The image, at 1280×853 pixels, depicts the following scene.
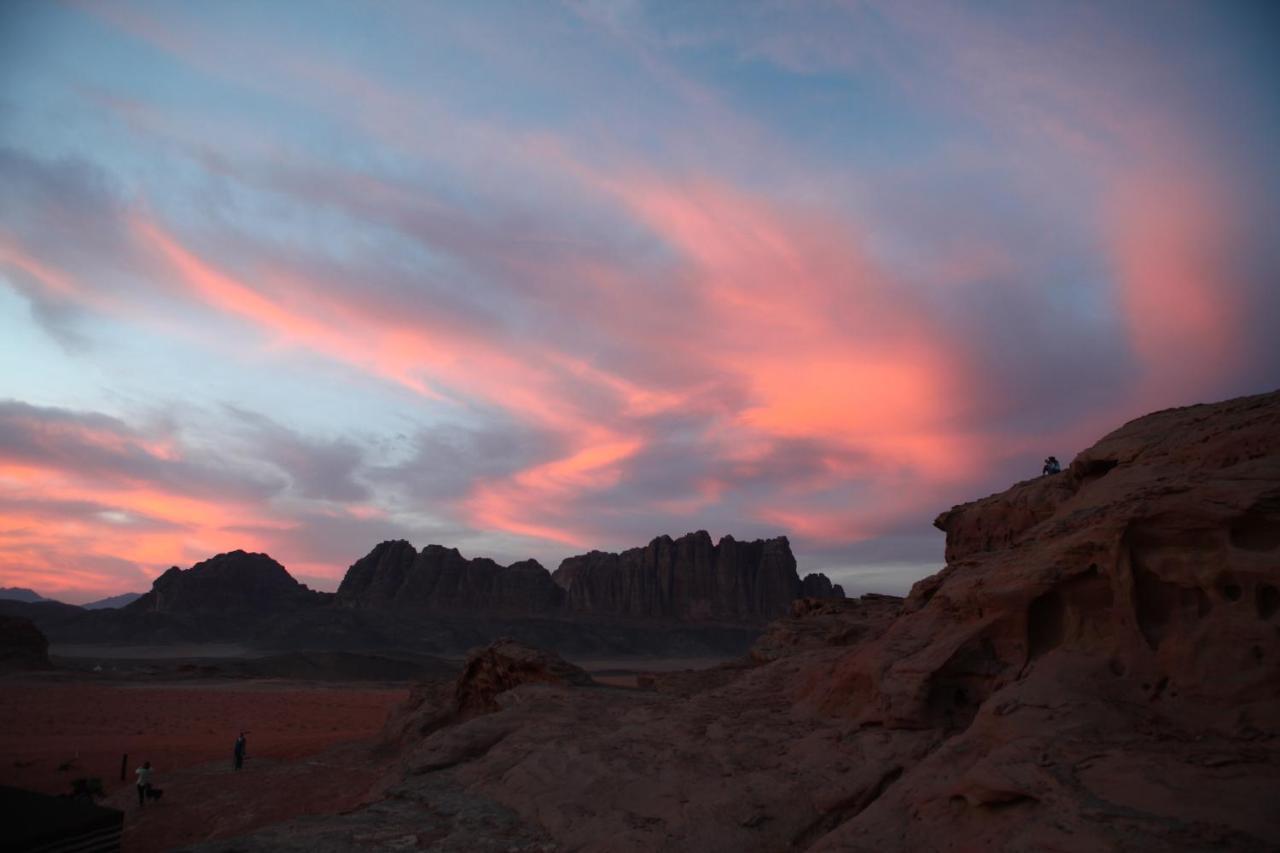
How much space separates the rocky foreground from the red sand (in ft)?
19.6

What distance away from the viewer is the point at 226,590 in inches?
4764

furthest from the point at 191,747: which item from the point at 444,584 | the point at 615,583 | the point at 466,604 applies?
the point at 615,583

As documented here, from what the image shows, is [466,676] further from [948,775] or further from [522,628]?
[522,628]

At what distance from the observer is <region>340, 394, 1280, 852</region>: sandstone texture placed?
600 cm

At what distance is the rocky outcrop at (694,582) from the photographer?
429 ft

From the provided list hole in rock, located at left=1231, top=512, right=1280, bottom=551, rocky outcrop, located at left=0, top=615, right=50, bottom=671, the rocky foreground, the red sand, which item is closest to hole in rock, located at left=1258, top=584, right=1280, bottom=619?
the rocky foreground

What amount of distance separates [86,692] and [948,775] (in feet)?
174

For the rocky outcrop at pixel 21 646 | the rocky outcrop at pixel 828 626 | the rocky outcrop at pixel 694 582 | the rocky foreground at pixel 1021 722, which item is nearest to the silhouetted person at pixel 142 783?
the rocky foreground at pixel 1021 722

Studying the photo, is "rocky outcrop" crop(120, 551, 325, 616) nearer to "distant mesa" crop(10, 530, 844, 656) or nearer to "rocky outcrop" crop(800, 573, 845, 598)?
"distant mesa" crop(10, 530, 844, 656)

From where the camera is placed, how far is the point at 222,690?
164ft

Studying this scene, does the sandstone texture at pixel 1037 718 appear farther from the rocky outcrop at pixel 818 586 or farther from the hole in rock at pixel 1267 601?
the rocky outcrop at pixel 818 586

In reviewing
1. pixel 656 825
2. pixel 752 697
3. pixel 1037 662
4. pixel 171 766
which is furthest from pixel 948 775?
pixel 171 766

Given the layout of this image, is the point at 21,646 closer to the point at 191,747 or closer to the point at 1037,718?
the point at 191,747

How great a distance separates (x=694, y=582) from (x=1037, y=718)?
130 metres
